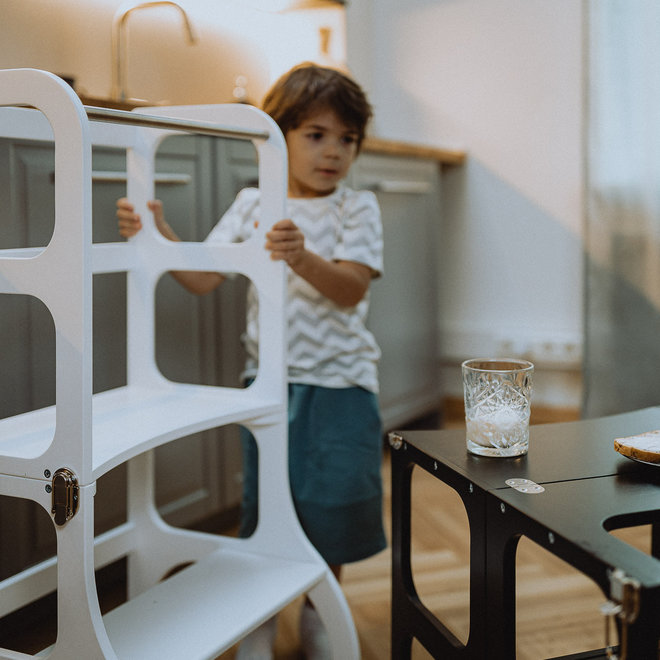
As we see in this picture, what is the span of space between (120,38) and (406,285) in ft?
3.59

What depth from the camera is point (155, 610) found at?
3.55ft

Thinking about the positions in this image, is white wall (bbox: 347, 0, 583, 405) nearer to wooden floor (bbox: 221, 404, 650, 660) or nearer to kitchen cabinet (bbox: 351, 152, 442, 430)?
kitchen cabinet (bbox: 351, 152, 442, 430)

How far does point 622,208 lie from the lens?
2568 mm

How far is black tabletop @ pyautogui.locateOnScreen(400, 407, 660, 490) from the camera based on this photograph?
81cm

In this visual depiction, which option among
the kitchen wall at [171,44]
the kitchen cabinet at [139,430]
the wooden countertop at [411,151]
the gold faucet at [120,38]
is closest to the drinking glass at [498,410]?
the kitchen cabinet at [139,430]

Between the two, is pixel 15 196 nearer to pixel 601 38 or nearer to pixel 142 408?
pixel 142 408

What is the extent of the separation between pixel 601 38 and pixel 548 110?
0.34 m

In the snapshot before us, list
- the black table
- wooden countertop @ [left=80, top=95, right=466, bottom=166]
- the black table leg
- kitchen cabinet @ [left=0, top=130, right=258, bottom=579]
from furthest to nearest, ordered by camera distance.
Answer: wooden countertop @ [left=80, top=95, right=466, bottom=166]
kitchen cabinet @ [left=0, top=130, right=258, bottom=579]
the black table leg
the black table

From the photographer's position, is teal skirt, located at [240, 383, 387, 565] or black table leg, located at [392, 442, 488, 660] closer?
black table leg, located at [392, 442, 488, 660]

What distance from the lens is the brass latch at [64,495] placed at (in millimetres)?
876

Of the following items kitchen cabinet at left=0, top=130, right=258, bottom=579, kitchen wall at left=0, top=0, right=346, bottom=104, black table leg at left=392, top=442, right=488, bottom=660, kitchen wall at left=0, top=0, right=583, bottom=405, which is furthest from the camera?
kitchen wall at left=0, top=0, right=583, bottom=405

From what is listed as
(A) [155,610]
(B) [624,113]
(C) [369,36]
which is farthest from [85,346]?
(C) [369,36]

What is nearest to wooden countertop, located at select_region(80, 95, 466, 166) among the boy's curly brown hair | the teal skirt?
the boy's curly brown hair

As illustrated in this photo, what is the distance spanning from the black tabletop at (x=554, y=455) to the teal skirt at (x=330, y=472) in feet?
1.38
